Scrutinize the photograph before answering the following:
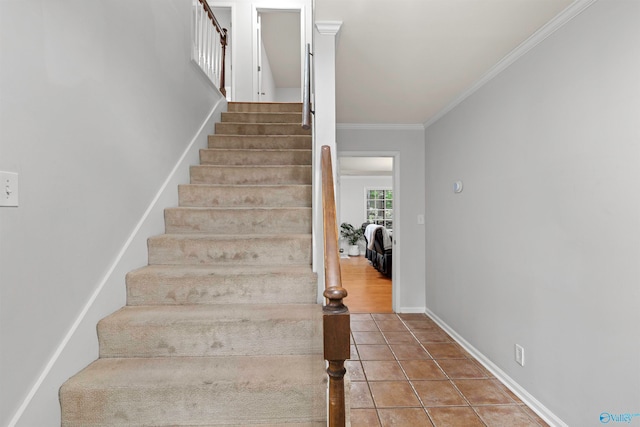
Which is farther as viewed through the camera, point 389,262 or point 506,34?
point 389,262

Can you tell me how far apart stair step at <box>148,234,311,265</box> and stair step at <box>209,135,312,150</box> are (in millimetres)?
1271

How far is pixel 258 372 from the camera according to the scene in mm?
1396

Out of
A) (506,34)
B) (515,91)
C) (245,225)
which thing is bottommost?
(245,225)

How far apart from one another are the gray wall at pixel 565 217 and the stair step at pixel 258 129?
171cm

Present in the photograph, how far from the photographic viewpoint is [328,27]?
1830mm

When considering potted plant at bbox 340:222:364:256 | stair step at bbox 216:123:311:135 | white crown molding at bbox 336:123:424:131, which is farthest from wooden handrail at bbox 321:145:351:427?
potted plant at bbox 340:222:364:256

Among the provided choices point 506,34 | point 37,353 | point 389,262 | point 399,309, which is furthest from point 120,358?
point 389,262

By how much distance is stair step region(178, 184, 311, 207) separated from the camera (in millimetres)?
2392

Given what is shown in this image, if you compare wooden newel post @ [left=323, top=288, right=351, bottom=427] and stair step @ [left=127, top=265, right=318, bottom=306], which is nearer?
wooden newel post @ [left=323, top=288, right=351, bottom=427]

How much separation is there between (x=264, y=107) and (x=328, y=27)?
2221mm

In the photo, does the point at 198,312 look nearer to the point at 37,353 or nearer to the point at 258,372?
the point at 258,372

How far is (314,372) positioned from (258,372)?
0.82 ft

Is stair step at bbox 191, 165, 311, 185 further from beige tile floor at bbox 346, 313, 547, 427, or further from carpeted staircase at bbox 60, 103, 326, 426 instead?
beige tile floor at bbox 346, 313, 547, 427

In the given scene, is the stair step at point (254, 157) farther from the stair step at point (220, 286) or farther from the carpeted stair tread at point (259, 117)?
the stair step at point (220, 286)
